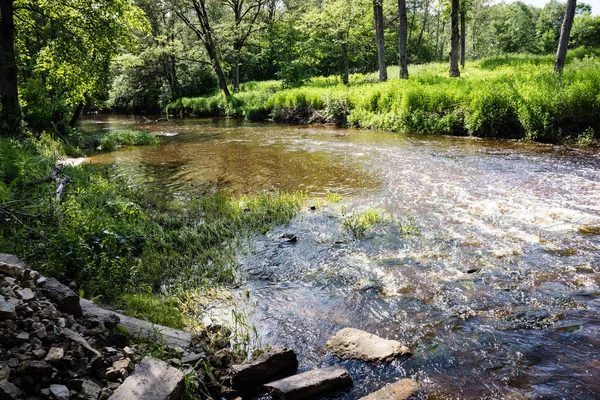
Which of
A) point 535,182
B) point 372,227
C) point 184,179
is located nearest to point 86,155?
point 184,179

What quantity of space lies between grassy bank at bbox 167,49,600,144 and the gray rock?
14.7m

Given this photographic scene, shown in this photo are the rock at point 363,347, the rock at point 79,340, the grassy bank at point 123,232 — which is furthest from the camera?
the grassy bank at point 123,232

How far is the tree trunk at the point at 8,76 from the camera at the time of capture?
45.2 feet

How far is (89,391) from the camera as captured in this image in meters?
3.10

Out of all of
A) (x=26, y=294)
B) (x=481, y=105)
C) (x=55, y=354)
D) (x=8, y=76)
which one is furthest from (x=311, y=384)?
(x=8, y=76)

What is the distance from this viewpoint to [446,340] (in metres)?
4.34

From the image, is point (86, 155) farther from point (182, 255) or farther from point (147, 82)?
point (147, 82)

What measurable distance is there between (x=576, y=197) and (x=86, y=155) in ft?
59.9

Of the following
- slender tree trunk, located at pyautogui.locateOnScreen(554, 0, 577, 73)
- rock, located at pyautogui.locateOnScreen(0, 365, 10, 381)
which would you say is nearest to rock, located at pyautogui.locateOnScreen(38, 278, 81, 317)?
rock, located at pyautogui.locateOnScreen(0, 365, 10, 381)

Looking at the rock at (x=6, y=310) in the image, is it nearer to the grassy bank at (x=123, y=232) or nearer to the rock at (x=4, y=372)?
the rock at (x=4, y=372)

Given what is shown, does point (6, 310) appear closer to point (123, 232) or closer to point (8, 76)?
point (123, 232)

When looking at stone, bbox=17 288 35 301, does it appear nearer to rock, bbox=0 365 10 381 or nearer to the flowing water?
rock, bbox=0 365 10 381

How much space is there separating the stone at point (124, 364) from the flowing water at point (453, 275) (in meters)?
1.65

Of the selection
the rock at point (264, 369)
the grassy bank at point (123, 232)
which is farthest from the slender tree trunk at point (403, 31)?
the rock at point (264, 369)
